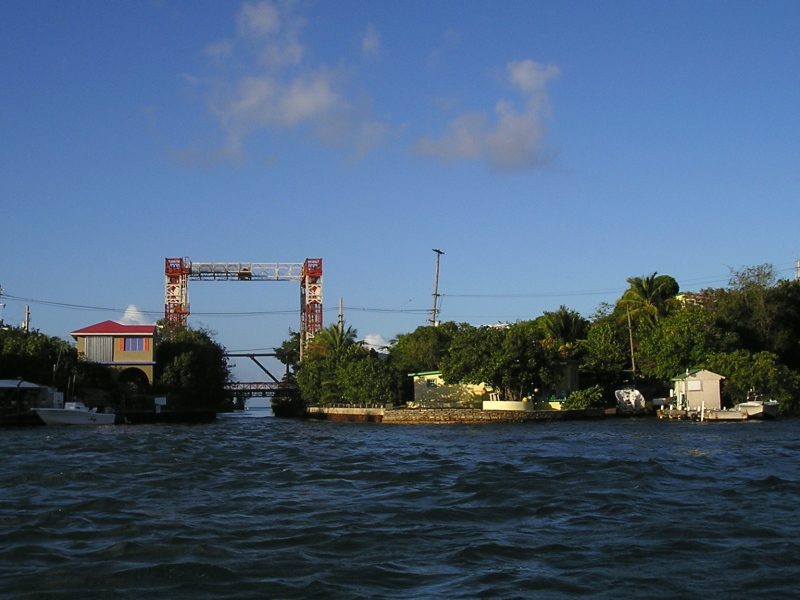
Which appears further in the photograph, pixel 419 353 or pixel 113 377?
pixel 419 353

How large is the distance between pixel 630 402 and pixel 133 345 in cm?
3123

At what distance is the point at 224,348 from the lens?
212ft

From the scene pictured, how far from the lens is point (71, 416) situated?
4188 centimetres

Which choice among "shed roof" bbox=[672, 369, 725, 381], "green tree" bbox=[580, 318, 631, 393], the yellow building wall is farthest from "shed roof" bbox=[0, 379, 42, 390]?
"shed roof" bbox=[672, 369, 725, 381]

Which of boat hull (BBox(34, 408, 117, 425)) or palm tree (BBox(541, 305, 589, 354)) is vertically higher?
palm tree (BBox(541, 305, 589, 354))

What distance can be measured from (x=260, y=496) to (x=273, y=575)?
195 inches

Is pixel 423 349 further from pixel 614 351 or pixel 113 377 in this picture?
pixel 113 377

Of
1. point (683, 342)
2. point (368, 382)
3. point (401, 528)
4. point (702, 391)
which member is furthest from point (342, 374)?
point (401, 528)

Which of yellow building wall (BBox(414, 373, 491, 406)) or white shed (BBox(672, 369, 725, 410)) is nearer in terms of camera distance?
white shed (BBox(672, 369, 725, 410))

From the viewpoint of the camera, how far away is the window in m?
53.5

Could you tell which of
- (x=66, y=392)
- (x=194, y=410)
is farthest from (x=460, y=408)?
(x=66, y=392)

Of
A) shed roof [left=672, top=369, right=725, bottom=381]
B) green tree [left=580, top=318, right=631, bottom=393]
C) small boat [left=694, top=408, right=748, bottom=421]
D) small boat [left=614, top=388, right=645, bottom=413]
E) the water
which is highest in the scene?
green tree [left=580, top=318, right=631, bottom=393]

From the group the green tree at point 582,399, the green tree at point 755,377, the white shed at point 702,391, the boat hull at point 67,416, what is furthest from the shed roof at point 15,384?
the green tree at point 755,377

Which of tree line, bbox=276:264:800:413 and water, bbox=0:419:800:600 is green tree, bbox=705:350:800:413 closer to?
tree line, bbox=276:264:800:413
